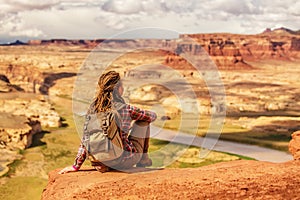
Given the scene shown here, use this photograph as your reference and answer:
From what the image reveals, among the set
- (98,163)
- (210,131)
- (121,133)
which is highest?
(121,133)

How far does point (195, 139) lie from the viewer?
4797cm

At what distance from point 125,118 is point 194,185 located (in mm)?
1896

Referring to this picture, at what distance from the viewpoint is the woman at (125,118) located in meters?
8.18

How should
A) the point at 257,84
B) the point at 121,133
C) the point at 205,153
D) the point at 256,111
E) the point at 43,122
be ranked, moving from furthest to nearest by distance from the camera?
the point at 257,84
the point at 256,111
the point at 43,122
the point at 205,153
the point at 121,133

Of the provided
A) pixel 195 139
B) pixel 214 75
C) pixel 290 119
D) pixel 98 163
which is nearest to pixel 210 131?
pixel 195 139

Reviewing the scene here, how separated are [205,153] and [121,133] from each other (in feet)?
106

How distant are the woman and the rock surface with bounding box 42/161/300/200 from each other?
0.41m

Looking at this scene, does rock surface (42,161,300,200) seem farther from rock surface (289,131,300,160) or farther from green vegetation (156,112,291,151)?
green vegetation (156,112,291,151)

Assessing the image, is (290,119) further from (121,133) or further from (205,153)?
(121,133)

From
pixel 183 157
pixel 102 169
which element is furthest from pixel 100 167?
pixel 183 157

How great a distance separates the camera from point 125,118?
8.30 m

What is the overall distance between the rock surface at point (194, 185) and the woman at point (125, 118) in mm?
415

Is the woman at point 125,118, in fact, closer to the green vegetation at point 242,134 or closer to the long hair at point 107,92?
the long hair at point 107,92

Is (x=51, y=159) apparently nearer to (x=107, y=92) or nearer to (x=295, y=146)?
(x=295, y=146)
